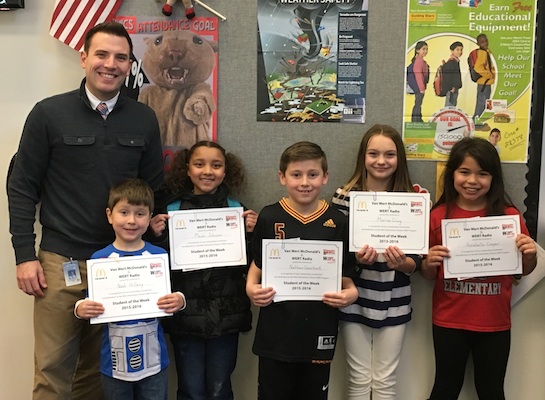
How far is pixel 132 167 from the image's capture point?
205cm

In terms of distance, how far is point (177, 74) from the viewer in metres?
2.32

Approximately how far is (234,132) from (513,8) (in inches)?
53.3

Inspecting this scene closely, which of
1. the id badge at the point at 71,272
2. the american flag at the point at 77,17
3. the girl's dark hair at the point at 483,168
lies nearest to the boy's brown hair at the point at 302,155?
the girl's dark hair at the point at 483,168

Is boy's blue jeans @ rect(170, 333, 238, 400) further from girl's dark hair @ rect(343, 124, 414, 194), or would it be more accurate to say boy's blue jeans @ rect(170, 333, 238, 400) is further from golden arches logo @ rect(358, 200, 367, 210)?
girl's dark hair @ rect(343, 124, 414, 194)

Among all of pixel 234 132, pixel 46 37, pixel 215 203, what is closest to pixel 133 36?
pixel 46 37

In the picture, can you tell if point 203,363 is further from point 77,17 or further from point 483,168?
point 77,17

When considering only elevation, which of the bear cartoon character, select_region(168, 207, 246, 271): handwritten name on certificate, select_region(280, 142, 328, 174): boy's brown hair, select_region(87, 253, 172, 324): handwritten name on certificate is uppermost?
the bear cartoon character

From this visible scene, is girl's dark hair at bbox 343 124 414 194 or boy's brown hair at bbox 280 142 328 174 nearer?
boy's brown hair at bbox 280 142 328 174

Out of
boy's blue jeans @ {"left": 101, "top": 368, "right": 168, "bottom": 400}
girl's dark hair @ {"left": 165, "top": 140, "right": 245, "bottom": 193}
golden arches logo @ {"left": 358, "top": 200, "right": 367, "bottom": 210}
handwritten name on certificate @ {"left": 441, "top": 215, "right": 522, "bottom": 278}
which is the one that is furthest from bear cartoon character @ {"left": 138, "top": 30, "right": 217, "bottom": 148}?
handwritten name on certificate @ {"left": 441, "top": 215, "right": 522, "bottom": 278}

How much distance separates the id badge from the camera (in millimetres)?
1973

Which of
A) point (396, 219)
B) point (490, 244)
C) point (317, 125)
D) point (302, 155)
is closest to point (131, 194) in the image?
point (302, 155)

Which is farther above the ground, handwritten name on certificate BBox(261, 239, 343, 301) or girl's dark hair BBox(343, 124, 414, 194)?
girl's dark hair BBox(343, 124, 414, 194)

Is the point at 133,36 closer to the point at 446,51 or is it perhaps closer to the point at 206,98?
the point at 206,98

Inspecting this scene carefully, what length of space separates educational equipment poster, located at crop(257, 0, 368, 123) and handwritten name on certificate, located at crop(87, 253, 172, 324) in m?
0.95
